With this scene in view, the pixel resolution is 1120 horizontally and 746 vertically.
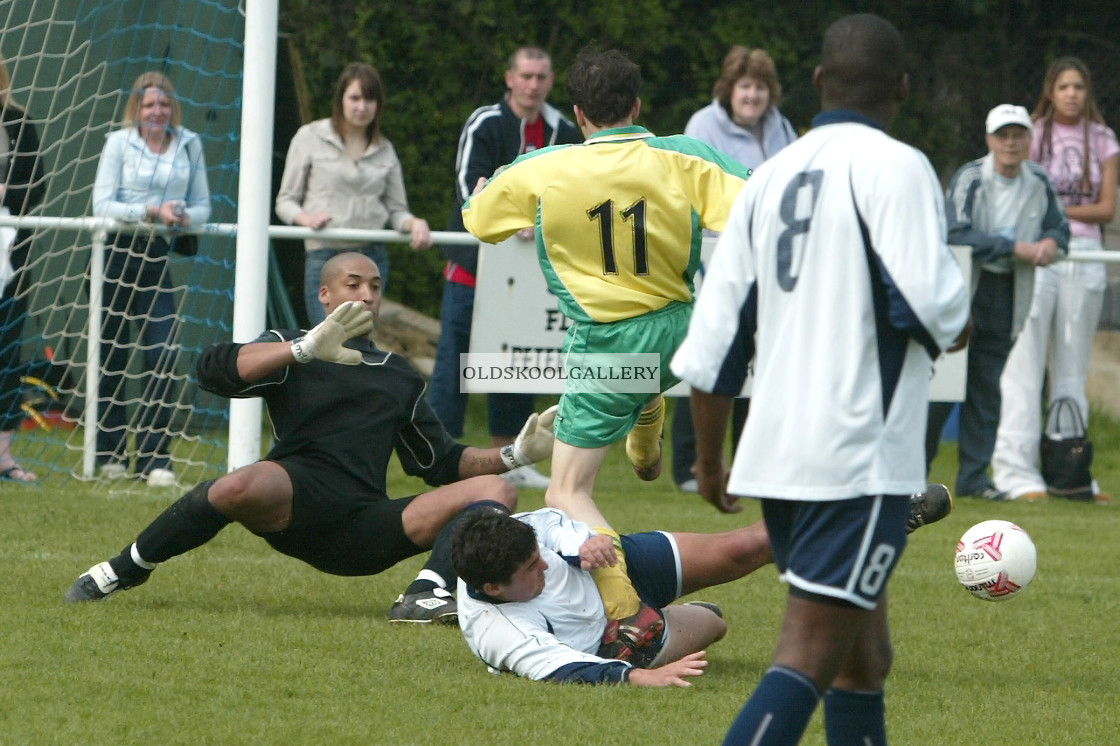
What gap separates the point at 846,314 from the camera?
9.82ft

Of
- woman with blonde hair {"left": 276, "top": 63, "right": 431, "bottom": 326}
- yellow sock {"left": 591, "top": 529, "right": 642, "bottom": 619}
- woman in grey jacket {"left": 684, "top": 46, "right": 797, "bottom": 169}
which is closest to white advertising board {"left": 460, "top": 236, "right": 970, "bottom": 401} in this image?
woman with blonde hair {"left": 276, "top": 63, "right": 431, "bottom": 326}

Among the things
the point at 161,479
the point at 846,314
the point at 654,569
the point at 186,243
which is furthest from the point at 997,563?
the point at 186,243

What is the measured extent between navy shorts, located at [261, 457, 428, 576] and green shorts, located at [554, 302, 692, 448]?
2.05 ft

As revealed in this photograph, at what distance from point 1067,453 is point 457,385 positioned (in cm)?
337

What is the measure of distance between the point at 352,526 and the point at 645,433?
1184mm

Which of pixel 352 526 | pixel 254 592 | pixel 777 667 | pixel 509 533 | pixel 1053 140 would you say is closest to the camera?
pixel 777 667

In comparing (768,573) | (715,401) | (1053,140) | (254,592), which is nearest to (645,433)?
(768,573)

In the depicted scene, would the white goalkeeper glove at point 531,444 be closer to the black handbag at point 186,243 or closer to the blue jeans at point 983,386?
the black handbag at point 186,243

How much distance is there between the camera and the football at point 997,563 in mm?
4949

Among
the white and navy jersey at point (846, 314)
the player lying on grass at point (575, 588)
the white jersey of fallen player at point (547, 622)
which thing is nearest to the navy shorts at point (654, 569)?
the player lying on grass at point (575, 588)

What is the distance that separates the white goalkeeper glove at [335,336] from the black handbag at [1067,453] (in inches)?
207

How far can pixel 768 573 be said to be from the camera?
6605 millimetres

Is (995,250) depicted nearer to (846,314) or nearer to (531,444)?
(531,444)

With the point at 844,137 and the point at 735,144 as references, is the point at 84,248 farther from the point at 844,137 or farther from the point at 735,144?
the point at 844,137
